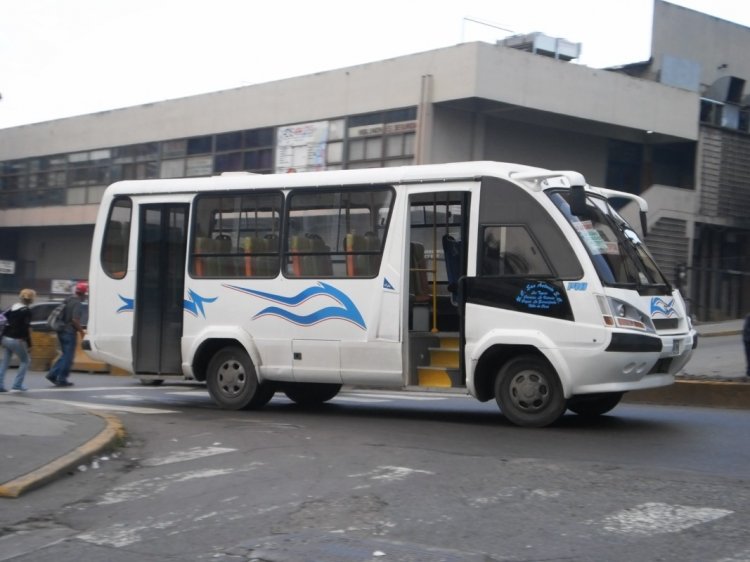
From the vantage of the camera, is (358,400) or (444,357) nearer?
(444,357)

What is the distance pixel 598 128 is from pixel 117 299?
861 inches

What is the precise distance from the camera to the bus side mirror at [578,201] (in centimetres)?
1041

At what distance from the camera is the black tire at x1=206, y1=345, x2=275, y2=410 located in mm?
12836

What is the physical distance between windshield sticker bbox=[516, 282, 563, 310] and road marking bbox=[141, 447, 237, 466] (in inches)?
133

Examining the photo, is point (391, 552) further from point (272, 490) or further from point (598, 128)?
point (598, 128)

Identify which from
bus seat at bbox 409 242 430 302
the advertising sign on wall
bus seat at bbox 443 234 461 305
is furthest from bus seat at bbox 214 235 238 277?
the advertising sign on wall

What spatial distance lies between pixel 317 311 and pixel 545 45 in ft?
69.7

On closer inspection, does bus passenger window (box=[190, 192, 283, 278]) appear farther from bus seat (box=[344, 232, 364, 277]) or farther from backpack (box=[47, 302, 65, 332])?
backpack (box=[47, 302, 65, 332])

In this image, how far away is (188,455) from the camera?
929cm

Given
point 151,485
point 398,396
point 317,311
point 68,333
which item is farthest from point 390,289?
point 68,333

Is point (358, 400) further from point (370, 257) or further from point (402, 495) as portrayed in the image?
point (402, 495)

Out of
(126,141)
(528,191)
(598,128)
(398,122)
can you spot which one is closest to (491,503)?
(528,191)

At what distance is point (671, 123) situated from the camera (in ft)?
108

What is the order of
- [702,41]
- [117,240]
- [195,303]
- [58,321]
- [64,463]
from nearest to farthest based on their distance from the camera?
[64,463] → [195,303] → [117,240] → [58,321] → [702,41]
